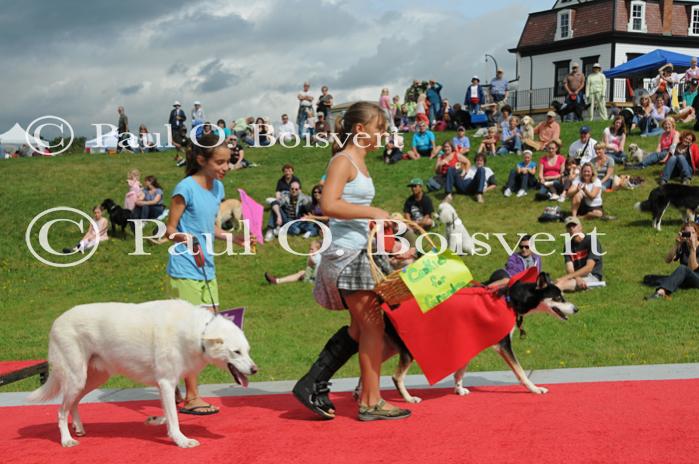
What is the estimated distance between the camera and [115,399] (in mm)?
6680

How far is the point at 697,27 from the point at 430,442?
4802 centimetres

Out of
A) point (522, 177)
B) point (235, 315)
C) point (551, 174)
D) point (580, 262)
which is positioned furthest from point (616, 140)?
point (235, 315)

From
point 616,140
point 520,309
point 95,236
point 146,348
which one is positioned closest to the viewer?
point 146,348

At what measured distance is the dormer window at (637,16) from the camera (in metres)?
44.2

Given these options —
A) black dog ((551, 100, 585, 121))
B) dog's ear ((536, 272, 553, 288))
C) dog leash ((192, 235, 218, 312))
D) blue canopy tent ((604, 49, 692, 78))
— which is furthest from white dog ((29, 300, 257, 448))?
blue canopy tent ((604, 49, 692, 78))

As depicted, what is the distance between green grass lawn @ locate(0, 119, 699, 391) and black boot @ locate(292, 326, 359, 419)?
8.21 ft

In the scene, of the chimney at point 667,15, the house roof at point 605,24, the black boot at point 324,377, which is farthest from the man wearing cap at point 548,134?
the chimney at point 667,15

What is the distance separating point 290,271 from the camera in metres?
15.3

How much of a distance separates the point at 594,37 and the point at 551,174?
30.4 metres

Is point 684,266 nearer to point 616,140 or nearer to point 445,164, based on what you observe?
point 616,140

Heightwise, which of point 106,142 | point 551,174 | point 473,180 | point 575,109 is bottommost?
point 473,180

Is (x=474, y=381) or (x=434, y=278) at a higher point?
(x=434, y=278)

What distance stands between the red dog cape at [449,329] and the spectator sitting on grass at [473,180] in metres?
12.4

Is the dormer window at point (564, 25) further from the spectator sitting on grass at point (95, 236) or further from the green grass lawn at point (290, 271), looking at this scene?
the spectator sitting on grass at point (95, 236)
